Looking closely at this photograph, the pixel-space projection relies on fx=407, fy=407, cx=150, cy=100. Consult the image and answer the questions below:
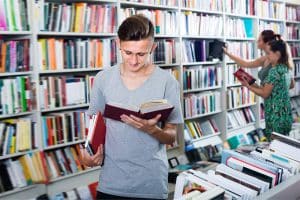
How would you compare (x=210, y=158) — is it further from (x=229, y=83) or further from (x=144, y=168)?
(x=144, y=168)

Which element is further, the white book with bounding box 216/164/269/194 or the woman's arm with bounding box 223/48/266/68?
the woman's arm with bounding box 223/48/266/68

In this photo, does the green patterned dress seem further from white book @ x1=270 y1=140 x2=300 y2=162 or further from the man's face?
the man's face

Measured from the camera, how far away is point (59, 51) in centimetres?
336

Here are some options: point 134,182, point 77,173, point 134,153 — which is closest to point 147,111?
point 134,153

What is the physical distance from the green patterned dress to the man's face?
224 cm

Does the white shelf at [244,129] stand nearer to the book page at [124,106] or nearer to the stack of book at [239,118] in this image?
the stack of book at [239,118]

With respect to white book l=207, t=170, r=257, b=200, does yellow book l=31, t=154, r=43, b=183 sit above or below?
below

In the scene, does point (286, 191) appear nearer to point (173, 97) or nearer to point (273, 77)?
point (173, 97)

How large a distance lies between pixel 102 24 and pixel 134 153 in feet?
7.27

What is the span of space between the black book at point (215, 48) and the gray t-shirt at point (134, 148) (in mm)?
3411

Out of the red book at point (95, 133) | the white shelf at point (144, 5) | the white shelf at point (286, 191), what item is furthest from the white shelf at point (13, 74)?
the white shelf at point (286, 191)

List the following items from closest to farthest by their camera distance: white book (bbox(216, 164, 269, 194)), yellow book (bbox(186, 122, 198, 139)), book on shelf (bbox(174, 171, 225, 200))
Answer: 1. book on shelf (bbox(174, 171, 225, 200))
2. white book (bbox(216, 164, 269, 194))
3. yellow book (bbox(186, 122, 198, 139))

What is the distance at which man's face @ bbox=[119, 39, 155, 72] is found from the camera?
1.73 meters

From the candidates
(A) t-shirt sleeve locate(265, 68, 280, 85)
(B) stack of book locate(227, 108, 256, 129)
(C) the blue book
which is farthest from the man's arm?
(C) the blue book
